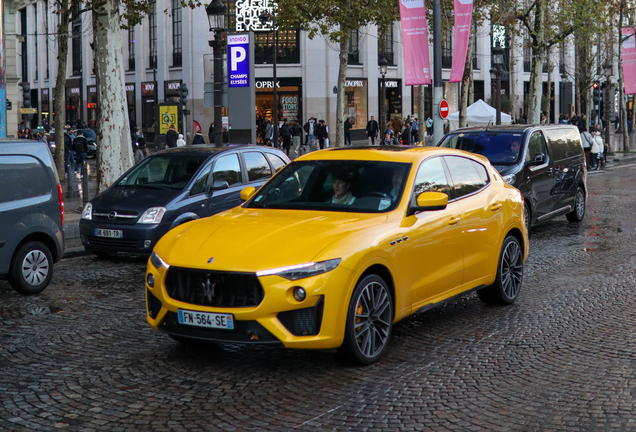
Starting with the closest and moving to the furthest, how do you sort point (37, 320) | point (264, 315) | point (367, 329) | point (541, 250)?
point (264, 315)
point (367, 329)
point (37, 320)
point (541, 250)

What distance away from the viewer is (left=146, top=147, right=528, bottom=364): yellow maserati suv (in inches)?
213

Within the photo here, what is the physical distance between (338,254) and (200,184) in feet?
20.4

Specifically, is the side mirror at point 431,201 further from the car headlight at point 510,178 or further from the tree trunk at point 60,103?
the tree trunk at point 60,103

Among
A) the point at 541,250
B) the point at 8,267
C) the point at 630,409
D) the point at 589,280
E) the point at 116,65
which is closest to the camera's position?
the point at 630,409

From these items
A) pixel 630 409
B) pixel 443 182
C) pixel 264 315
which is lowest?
pixel 630 409

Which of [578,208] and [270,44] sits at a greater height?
[270,44]

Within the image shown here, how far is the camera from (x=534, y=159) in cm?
1341

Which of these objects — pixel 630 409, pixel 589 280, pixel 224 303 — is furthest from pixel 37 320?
pixel 589 280

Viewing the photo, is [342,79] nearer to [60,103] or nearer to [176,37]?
[60,103]

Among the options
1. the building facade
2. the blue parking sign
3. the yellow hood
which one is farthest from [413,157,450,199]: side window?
the building facade

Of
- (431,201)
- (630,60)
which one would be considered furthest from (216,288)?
(630,60)

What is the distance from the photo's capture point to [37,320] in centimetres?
748

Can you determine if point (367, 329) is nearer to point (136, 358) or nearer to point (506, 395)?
point (506, 395)

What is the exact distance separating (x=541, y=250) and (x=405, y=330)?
5422 millimetres
